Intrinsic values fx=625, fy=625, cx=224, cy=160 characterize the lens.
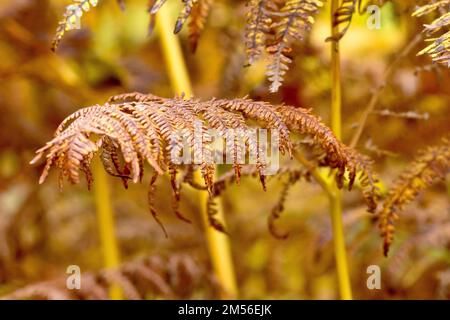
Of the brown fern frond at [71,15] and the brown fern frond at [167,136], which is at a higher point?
the brown fern frond at [71,15]

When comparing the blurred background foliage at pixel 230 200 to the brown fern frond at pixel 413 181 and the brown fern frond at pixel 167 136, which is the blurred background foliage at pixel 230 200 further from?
the brown fern frond at pixel 167 136

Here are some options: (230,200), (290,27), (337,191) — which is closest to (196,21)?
(290,27)

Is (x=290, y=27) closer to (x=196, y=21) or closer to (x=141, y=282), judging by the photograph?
(x=196, y=21)

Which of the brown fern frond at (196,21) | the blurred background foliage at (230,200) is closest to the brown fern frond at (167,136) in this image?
the brown fern frond at (196,21)

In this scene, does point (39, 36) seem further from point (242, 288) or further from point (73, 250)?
point (242, 288)

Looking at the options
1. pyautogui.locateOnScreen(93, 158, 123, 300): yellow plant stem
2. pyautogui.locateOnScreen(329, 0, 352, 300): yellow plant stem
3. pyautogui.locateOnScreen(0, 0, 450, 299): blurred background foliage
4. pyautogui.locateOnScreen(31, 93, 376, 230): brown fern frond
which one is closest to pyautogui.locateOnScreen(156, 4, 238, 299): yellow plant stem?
pyautogui.locateOnScreen(0, 0, 450, 299): blurred background foliage

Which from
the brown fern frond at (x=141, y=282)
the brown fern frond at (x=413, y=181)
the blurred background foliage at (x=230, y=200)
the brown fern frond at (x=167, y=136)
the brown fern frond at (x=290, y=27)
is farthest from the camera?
the blurred background foliage at (x=230, y=200)

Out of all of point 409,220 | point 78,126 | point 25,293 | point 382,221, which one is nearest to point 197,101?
point 78,126
